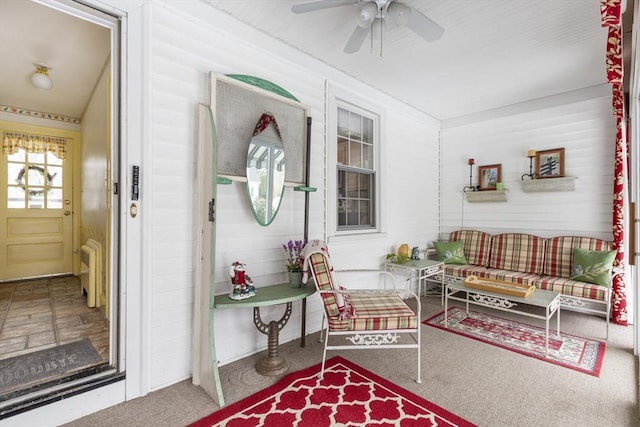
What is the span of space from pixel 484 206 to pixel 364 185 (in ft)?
7.14

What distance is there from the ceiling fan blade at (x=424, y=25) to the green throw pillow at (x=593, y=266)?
3.17 m

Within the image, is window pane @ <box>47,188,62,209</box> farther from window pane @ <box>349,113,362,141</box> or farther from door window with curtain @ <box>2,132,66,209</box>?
window pane @ <box>349,113,362,141</box>

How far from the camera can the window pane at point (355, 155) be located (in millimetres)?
3891

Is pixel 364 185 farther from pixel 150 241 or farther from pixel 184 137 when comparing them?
pixel 150 241

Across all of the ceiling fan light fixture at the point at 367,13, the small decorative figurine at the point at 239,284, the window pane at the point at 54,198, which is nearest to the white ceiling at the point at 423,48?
the ceiling fan light fixture at the point at 367,13

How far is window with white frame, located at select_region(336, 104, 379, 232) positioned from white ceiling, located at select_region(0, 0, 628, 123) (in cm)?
52

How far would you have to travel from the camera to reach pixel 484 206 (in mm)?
4871

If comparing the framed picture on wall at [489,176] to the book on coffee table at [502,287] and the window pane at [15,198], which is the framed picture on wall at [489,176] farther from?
the window pane at [15,198]

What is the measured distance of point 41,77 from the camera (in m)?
3.50

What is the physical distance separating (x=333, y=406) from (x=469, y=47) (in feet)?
11.1

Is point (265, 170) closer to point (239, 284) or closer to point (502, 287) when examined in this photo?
point (239, 284)

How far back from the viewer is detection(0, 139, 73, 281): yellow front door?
16.0ft

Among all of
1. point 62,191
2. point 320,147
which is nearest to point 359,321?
point 320,147

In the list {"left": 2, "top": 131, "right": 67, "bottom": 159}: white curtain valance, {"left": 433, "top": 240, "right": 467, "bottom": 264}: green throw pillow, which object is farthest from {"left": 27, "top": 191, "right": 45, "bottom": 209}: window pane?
{"left": 433, "top": 240, "right": 467, "bottom": 264}: green throw pillow
